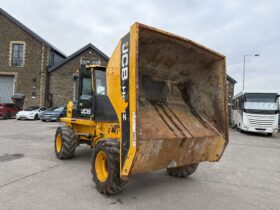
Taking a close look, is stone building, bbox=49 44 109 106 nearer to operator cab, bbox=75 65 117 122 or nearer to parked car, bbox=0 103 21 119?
parked car, bbox=0 103 21 119

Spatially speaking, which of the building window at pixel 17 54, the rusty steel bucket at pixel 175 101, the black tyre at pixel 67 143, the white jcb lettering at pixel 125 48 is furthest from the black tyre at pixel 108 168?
the building window at pixel 17 54

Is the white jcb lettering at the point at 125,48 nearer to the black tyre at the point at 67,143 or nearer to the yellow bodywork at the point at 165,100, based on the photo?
the yellow bodywork at the point at 165,100

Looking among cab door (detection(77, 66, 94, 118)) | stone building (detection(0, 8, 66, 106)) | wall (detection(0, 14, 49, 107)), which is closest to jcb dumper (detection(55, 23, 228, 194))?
cab door (detection(77, 66, 94, 118))

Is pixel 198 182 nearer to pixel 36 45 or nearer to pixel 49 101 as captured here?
pixel 49 101

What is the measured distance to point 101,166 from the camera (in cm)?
422

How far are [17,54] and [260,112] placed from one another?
77.6 ft

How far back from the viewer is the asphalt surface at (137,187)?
369cm

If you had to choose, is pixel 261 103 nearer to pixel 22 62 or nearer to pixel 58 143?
pixel 58 143

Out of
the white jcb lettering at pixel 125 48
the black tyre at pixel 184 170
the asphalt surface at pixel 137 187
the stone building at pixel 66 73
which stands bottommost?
the asphalt surface at pixel 137 187

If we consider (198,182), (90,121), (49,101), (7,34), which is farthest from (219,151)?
(7,34)

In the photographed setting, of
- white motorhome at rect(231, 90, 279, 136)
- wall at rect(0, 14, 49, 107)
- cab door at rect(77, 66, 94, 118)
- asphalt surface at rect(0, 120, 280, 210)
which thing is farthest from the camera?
wall at rect(0, 14, 49, 107)

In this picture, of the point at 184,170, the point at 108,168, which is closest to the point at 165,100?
the point at 184,170

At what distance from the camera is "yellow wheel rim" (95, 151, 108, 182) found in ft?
13.5

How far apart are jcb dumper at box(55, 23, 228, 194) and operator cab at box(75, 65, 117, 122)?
3cm
